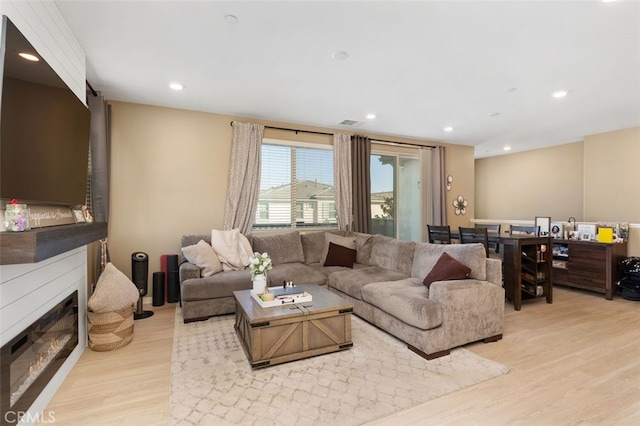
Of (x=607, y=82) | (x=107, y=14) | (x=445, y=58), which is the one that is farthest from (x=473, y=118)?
(x=107, y=14)

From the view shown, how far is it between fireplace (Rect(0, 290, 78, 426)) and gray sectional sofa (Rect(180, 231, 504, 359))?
3.77 feet

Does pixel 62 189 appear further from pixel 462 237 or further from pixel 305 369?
pixel 462 237

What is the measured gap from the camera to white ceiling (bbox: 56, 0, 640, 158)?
→ 223 cm

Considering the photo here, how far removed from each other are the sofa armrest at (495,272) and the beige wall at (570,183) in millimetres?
3613

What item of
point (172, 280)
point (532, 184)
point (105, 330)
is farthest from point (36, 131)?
point (532, 184)

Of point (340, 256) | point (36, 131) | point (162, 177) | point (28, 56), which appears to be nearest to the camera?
point (28, 56)

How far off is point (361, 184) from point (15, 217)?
458 cm

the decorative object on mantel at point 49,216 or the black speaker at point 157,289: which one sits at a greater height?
the decorative object on mantel at point 49,216

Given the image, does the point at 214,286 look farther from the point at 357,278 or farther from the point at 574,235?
the point at 574,235

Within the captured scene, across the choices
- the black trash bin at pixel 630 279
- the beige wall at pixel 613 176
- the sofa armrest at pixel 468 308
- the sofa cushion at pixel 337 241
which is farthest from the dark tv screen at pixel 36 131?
the beige wall at pixel 613 176

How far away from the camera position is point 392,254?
414 cm

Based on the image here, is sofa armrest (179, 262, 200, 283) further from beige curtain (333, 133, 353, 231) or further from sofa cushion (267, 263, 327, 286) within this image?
beige curtain (333, 133, 353, 231)

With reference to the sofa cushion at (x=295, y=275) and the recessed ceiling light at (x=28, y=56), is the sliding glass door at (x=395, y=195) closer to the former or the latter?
the sofa cushion at (x=295, y=275)

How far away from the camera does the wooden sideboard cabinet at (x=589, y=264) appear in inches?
176
